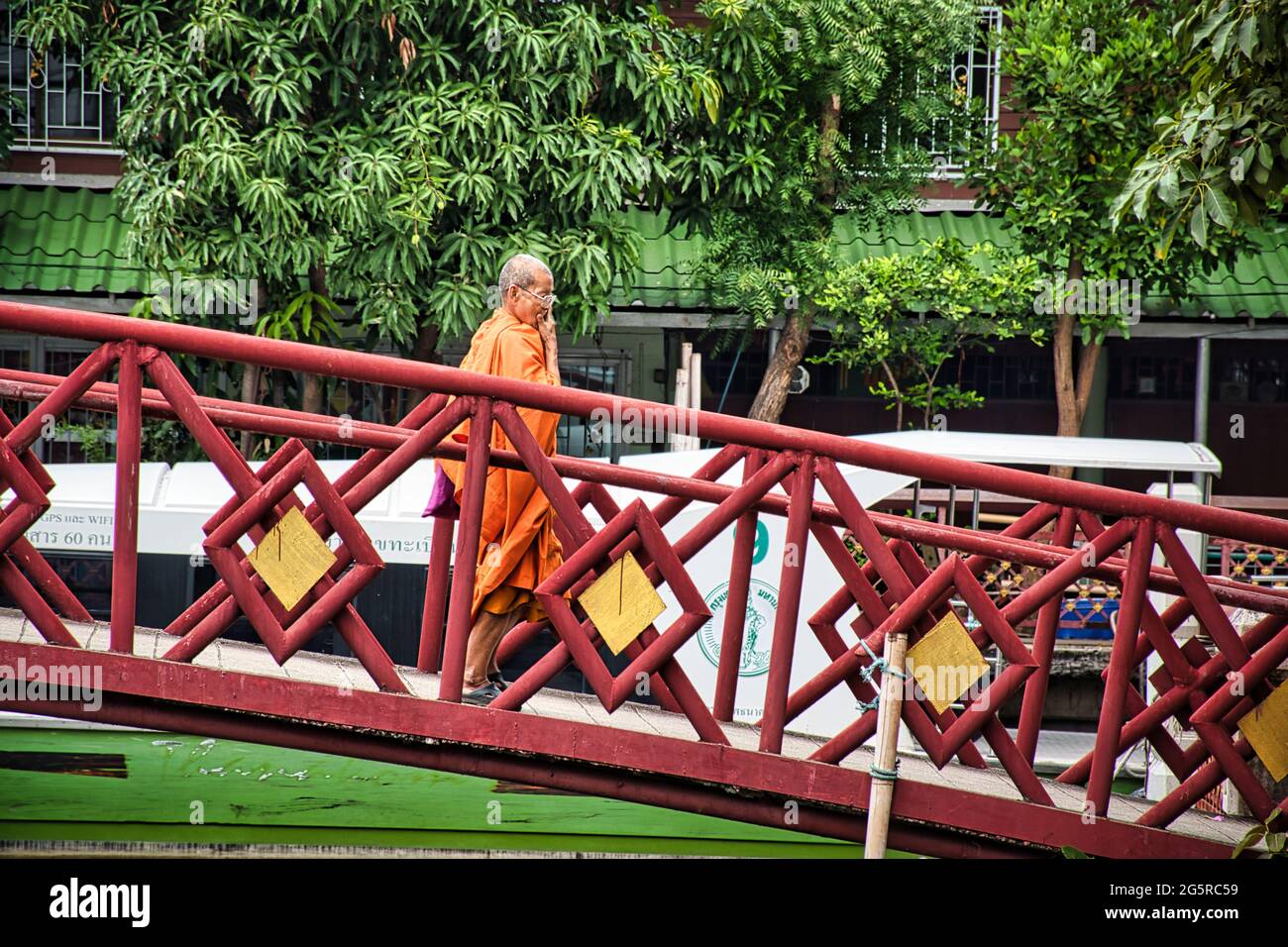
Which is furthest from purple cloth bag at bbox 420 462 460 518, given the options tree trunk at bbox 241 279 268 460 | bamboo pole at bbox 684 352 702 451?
tree trunk at bbox 241 279 268 460

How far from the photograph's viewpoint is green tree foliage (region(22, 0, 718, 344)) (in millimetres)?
8961

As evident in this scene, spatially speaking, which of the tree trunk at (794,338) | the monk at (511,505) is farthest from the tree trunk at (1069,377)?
the monk at (511,505)

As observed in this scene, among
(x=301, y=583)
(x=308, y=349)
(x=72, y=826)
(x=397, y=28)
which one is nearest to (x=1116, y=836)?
(x=301, y=583)

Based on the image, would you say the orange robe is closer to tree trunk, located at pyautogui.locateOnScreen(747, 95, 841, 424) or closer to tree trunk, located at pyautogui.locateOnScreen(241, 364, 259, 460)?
tree trunk, located at pyautogui.locateOnScreen(241, 364, 259, 460)

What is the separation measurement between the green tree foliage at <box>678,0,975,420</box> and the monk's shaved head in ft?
17.1

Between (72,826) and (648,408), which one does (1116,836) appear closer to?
(648,408)

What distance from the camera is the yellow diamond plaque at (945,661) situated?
476 centimetres

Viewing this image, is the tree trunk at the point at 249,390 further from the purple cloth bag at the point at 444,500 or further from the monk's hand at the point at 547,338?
the monk's hand at the point at 547,338

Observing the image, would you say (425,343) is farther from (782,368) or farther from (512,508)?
(512,508)

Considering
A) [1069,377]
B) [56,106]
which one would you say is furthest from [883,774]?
[56,106]

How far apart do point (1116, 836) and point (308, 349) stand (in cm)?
339

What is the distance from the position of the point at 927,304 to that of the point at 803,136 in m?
1.69

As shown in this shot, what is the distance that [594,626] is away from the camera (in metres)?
4.93

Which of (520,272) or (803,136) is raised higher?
(803,136)
